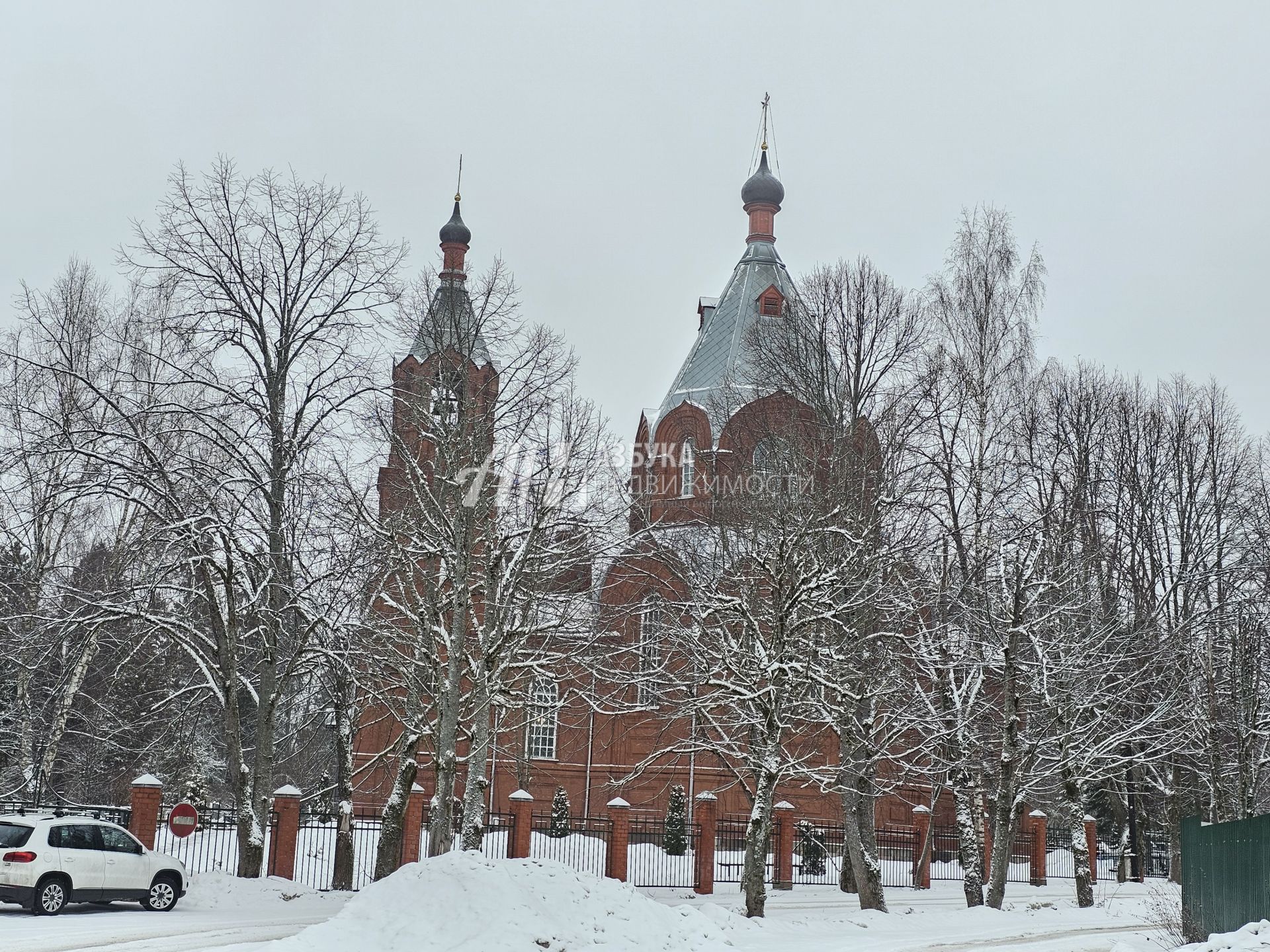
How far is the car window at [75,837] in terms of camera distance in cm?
1471

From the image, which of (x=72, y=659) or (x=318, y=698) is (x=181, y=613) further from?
(x=318, y=698)

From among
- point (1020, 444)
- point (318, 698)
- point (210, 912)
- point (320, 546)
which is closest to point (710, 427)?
point (1020, 444)

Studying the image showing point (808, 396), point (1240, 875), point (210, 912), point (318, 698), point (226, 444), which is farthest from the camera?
point (318, 698)

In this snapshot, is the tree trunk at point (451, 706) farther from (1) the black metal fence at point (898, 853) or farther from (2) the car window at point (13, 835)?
(1) the black metal fence at point (898, 853)

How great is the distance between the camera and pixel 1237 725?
2569 centimetres

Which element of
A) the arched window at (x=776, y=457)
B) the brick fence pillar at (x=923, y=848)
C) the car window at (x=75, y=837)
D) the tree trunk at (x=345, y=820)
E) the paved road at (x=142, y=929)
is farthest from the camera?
the brick fence pillar at (x=923, y=848)

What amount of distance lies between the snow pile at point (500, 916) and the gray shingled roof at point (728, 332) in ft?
69.7

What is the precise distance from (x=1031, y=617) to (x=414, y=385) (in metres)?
11.1

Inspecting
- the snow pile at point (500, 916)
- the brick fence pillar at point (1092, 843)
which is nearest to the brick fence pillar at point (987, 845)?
the brick fence pillar at point (1092, 843)

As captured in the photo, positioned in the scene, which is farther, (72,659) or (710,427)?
(710,427)

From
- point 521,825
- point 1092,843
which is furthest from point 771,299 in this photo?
point 521,825

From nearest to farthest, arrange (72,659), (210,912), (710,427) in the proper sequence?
(210,912), (72,659), (710,427)

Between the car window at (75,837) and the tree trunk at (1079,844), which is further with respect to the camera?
the tree trunk at (1079,844)

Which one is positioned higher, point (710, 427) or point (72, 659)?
point (710, 427)
